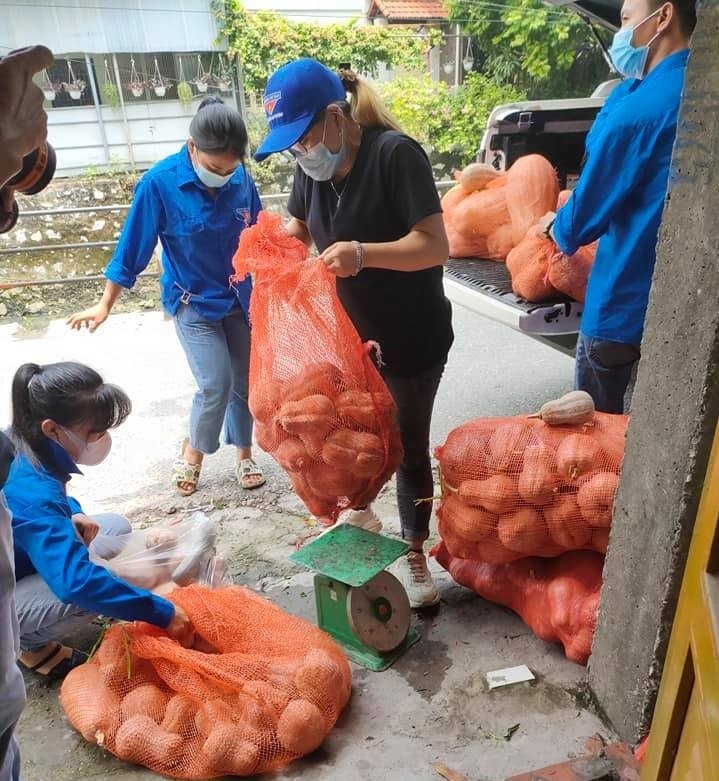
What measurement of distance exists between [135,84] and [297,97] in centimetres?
923

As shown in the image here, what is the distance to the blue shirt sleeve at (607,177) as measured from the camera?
84.2 inches

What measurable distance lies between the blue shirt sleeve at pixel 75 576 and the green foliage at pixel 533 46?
1103cm

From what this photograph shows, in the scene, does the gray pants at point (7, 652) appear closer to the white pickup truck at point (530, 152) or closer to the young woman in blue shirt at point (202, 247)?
the young woman in blue shirt at point (202, 247)

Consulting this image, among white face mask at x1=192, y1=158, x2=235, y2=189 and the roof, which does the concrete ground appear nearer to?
white face mask at x1=192, y1=158, x2=235, y2=189

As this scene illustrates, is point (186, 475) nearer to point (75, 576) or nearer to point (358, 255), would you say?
point (75, 576)

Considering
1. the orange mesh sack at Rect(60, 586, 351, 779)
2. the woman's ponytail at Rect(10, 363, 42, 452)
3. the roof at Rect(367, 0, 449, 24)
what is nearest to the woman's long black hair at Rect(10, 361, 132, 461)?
the woman's ponytail at Rect(10, 363, 42, 452)

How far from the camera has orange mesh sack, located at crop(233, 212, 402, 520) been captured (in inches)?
84.9

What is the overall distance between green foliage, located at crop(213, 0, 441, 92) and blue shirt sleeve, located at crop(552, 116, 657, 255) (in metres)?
8.61

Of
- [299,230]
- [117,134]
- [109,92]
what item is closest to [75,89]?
[109,92]

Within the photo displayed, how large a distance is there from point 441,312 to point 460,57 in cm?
1181

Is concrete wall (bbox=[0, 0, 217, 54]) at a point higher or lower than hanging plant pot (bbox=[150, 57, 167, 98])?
higher

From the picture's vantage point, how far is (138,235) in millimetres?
3029

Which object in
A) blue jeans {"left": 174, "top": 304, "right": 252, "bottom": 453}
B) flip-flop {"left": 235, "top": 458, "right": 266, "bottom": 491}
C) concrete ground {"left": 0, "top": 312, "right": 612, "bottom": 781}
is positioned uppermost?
blue jeans {"left": 174, "top": 304, "right": 252, "bottom": 453}

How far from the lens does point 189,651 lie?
76.4 inches
